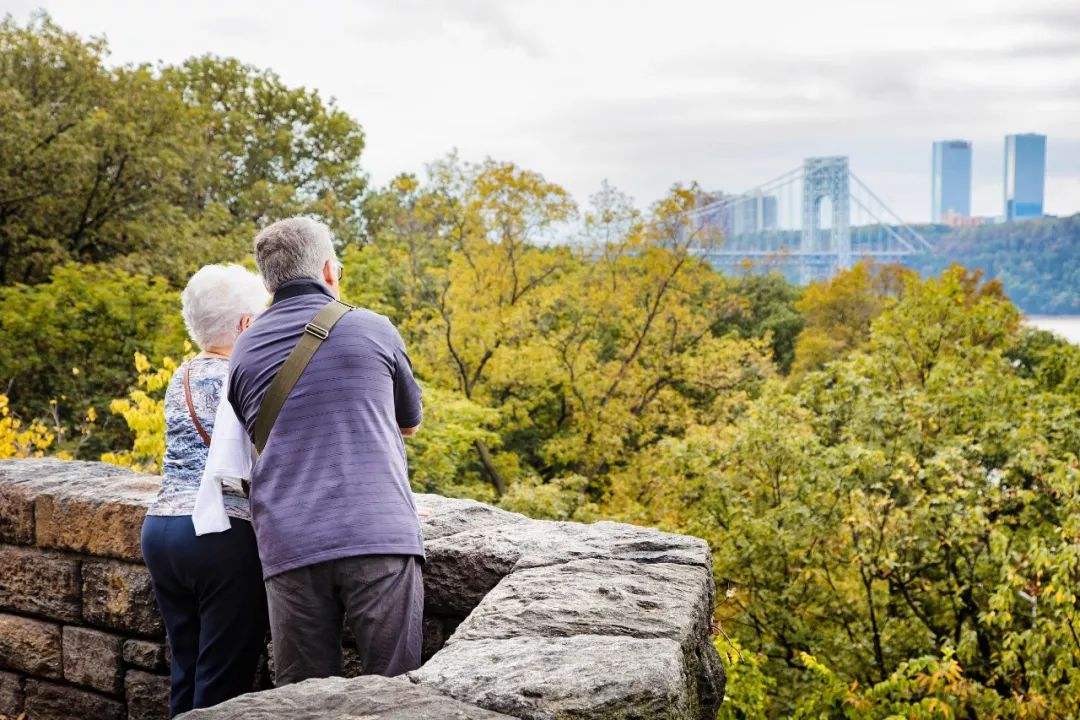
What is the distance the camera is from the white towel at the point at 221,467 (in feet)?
8.48

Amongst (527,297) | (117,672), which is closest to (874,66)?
(527,297)

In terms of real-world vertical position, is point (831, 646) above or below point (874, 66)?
below

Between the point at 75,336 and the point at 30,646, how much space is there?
13.1 meters

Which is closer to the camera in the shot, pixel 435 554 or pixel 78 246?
pixel 435 554

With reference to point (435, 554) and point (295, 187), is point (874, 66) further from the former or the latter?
point (435, 554)

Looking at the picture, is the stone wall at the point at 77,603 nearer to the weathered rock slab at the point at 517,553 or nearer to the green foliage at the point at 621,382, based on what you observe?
the weathered rock slab at the point at 517,553

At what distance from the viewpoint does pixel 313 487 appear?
234cm

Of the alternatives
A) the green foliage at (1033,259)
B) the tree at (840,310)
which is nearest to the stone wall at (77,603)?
the tree at (840,310)

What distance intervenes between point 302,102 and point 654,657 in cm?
3281

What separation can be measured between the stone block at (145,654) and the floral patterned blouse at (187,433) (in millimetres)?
839

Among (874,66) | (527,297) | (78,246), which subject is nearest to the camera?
(78,246)

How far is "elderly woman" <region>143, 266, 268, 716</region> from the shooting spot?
2.67 metres

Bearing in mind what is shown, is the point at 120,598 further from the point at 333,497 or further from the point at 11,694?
the point at 333,497

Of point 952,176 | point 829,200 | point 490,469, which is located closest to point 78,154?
point 490,469
